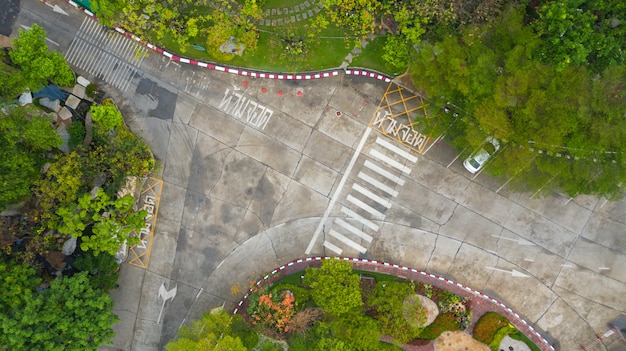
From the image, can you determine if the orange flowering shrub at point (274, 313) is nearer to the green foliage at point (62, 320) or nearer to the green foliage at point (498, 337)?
the green foliage at point (62, 320)

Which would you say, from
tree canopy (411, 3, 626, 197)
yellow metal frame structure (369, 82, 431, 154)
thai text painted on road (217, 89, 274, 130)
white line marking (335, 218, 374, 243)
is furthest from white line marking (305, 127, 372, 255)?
thai text painted on road (217, 89, 274, 130)

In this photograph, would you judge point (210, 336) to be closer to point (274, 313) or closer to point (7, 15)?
point (274, 313)

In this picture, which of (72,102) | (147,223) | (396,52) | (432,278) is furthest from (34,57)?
(432,278)

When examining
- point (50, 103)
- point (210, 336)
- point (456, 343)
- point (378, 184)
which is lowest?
point (210, 336)

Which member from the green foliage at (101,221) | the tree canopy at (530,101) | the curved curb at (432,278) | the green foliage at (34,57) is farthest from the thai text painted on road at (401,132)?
the green foliage at (34,57)

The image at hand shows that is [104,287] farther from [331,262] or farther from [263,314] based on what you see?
[331,262]

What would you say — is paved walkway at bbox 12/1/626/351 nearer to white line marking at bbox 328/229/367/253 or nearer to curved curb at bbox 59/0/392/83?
white line marking at bbox 328/229/367/253

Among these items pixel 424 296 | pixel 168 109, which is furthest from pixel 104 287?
pixel 424 296
